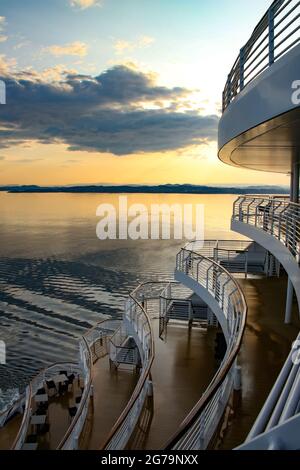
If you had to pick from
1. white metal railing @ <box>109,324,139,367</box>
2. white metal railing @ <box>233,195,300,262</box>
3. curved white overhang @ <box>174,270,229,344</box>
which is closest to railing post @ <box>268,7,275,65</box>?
white metal railing @ <box>233,195,300,262</box>

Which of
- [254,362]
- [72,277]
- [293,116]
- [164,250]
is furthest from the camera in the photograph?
[164,250]

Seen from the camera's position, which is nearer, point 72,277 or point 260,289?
point 260,289

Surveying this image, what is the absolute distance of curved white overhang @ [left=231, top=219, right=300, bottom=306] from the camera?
7.43 m

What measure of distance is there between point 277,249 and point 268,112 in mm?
4156

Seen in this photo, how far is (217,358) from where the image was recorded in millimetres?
10438

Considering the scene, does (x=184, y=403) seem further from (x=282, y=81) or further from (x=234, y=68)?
(x=234, y=68)

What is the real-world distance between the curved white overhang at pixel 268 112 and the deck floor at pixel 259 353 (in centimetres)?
383

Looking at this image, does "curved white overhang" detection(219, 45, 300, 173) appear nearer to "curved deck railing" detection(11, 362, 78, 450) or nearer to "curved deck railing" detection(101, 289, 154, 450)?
"curved deck railing" detection(101, 289, 154, 450)

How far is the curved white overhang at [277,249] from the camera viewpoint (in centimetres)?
743

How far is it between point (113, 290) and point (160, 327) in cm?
2143

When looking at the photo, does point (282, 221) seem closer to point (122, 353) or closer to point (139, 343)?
point (139, 343)

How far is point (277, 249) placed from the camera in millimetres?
9195

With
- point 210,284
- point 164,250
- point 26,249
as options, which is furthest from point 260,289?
point 26,249

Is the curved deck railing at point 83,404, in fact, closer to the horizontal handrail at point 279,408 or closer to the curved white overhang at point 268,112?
the horizontal handrail at point 279,408
